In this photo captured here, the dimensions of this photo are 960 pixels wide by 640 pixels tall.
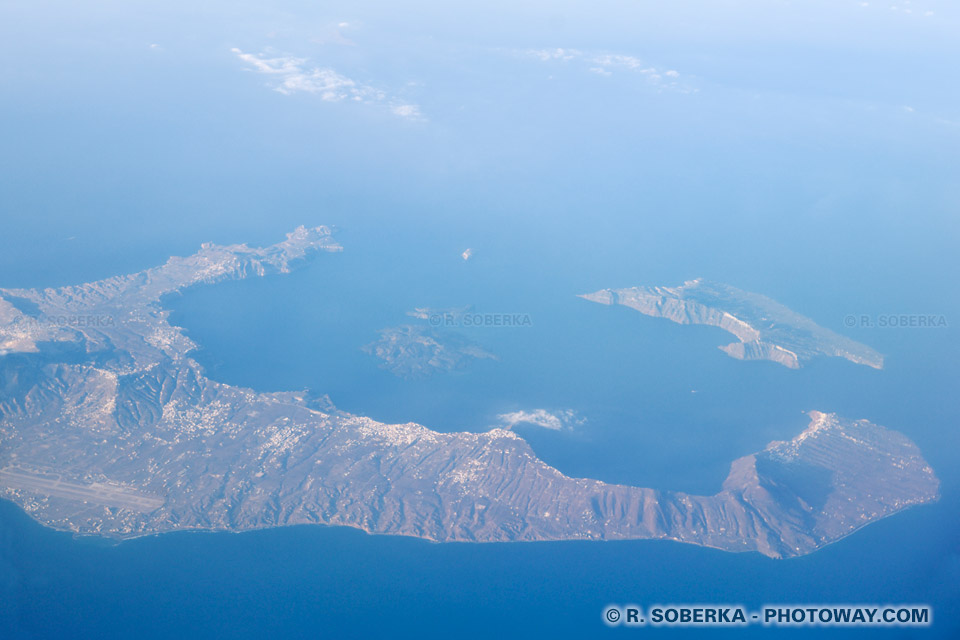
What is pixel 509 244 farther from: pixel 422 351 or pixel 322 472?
pixel 322 472

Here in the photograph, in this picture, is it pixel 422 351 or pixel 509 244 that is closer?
pixel 422 351

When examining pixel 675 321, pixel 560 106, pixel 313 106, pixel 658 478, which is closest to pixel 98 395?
pixel 658 478

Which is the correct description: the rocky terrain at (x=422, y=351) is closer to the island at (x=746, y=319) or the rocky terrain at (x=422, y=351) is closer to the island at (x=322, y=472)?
the island at (x=322, y=472)

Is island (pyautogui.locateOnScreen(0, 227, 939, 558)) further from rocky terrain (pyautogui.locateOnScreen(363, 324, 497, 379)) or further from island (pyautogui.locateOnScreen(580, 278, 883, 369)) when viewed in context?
island (pyautogui.locateOnScreen(580, 278, 883, 369))

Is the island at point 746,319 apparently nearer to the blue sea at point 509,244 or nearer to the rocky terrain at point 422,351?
the blue sea at point 509,244

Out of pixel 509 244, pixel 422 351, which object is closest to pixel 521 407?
pixel 422 351

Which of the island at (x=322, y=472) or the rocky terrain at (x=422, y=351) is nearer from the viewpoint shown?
the island at (x=322, y=472)

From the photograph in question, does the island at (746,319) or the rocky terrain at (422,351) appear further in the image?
the island at (746,319)

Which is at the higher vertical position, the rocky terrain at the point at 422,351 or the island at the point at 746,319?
the island at the point at 746,319
